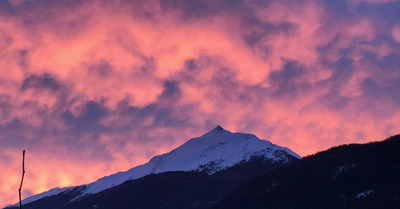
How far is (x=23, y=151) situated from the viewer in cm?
3794

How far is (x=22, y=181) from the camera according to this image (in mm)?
38500

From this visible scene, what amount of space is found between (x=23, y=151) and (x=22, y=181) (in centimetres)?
169
